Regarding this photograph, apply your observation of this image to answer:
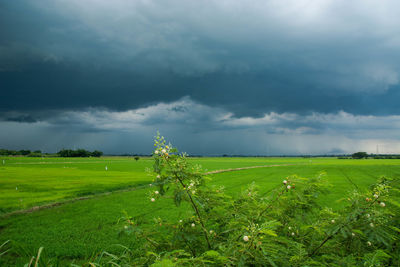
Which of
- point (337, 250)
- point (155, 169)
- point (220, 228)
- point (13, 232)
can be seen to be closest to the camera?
point (155, 169)

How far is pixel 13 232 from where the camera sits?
11.1 m

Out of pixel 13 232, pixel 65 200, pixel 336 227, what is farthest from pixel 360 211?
pixel 65 200

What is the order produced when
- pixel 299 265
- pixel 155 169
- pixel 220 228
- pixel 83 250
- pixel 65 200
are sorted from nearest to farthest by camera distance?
pixel 299 265 → pixel 155 169 → pixel 220 228 → pixel 83 250 → pixel 65 200

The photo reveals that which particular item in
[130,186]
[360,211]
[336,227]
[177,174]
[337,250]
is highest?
[177,174]

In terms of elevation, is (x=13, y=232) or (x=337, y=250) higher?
(x=337, y=250)

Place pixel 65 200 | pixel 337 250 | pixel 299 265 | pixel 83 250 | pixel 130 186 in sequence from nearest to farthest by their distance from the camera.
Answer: pixel 299 265, pixel 337 250, pixel 83 250, pixel 65 200, pixel 130 186

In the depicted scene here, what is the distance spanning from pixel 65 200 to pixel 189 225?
65.6 ft

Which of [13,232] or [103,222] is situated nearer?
[13,232]

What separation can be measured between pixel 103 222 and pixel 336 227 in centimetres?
1232

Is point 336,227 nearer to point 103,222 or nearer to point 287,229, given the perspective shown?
point 287,229

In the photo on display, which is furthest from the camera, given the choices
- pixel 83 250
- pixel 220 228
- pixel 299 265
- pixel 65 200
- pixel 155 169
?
pixel 65 200

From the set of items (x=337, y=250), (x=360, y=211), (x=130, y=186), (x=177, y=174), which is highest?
(x=177, y=174)

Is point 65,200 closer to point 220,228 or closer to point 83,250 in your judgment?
point 83,250

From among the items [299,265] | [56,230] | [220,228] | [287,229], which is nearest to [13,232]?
[56,230]
